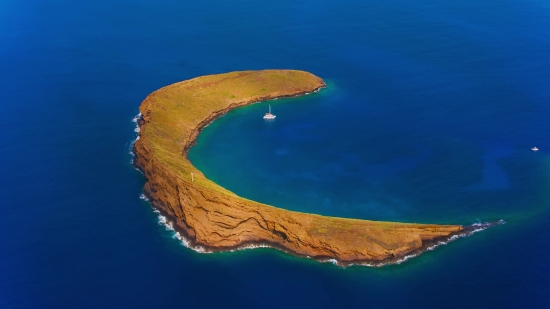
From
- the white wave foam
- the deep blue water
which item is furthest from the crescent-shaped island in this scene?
the deep blue water

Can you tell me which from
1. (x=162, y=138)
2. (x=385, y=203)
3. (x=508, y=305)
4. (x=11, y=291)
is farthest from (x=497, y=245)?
(x=11, y=291)

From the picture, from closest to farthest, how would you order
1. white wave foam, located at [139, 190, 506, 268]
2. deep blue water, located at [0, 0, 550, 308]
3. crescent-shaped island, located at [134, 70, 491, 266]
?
deep blue water, located at [0, 0, 550, 308] < white wave foam, located at [139, 190, 506, 268] < crescent-shaped island, located at [134, 70, 491, 266]

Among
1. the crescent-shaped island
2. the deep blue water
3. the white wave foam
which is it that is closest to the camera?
the deep blue water

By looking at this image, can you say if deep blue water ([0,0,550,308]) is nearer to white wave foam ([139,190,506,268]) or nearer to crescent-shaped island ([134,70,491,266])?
white wave foam ([139,190,506,268])

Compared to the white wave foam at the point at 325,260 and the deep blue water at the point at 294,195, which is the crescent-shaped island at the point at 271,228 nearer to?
the white wave foam at the point at 325,260

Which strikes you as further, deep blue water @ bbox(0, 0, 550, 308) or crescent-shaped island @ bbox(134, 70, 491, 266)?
crescent-shaped island @ bbox(134, 70, 491, 266)

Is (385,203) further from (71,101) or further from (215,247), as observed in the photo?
(71,101)

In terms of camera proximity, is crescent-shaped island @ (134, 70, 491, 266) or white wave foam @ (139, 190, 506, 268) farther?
crescent-shaped island @ (134, 70, 491, 266)

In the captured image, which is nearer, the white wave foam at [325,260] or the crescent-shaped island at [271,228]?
the white wave foam at [325,260]

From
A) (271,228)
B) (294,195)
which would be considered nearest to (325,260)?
(271,228)

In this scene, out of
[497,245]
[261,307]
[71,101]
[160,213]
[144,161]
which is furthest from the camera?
[71,101]

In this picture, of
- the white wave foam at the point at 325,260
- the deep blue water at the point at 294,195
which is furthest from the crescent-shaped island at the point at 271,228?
the deep blue water at the point at 294,195
